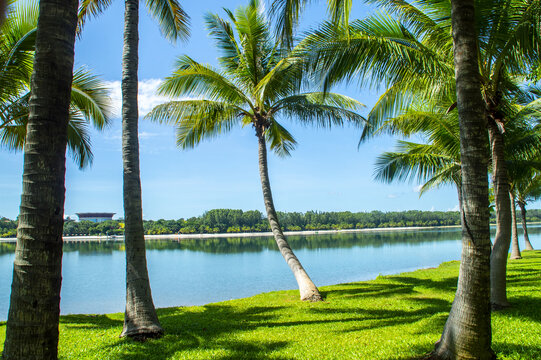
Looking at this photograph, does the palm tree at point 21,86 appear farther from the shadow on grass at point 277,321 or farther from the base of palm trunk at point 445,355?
the base of palm trunk at point 445,355

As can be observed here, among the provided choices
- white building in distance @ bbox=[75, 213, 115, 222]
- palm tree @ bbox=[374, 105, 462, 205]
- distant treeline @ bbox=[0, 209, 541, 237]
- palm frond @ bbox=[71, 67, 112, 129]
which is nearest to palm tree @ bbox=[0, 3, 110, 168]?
palm frond @ bbox=[71, 67, 112, 129]

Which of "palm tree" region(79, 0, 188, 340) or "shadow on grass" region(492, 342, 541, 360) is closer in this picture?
"shadow on grass" region(492, 342, 541, 360)

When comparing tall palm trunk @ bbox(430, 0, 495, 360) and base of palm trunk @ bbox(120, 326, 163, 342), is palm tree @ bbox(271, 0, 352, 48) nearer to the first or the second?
tall palm trunk @ bbox(430, 0, 495, 360)

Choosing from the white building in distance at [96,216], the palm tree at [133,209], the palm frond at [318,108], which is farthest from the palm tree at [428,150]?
the white building in distance at [96,216]

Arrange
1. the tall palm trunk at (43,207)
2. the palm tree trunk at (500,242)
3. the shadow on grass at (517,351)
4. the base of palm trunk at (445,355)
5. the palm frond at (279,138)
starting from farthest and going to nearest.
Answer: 1. the palm frond at (279,138)
2. the palm tree trunk at (500,242)
3. the shadow on grass at (517,351)
4. the base of palm trunk at (445,355)
5. the tall palm trunk at (43,207)

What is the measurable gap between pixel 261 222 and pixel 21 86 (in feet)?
320

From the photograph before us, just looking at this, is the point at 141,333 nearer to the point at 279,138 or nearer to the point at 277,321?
the point at 277,321

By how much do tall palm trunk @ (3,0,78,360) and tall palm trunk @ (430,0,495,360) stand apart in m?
3.60

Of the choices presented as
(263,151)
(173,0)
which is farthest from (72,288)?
(173,0)

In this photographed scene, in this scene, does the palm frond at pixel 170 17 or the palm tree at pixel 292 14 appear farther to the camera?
the palm frond at pixel 170 17

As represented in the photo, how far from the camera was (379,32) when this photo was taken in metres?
6.85

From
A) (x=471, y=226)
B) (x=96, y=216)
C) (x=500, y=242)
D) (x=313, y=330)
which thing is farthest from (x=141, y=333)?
(x=96, y=216)

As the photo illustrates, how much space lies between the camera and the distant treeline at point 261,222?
103688mm

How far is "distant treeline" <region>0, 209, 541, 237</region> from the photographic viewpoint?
104m
